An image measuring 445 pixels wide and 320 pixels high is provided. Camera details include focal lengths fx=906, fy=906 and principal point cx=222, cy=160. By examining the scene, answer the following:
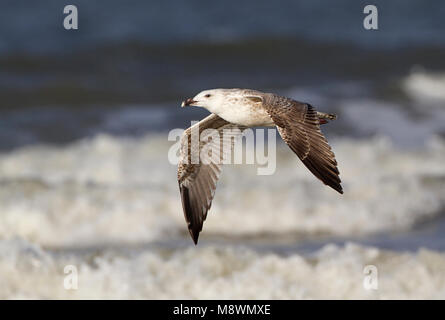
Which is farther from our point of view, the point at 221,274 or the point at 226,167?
the point at 226,167

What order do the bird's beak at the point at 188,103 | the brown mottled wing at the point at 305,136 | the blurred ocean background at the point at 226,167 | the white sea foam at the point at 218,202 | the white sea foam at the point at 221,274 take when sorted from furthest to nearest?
the white sea foam at the point at 218,202 → the blurred ocean background at the point at 226,167 → the white sea foam at the point at 221,274 → the bird's beak at the point at 188,103 → the brown mottled wing at the point at 305,136

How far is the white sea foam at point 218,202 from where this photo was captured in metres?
8.14

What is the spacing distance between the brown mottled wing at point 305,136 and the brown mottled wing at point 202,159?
844mm

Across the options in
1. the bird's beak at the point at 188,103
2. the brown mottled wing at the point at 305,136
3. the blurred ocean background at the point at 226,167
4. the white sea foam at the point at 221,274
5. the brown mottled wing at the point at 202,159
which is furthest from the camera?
the blurred ocean background at the point at 226,167

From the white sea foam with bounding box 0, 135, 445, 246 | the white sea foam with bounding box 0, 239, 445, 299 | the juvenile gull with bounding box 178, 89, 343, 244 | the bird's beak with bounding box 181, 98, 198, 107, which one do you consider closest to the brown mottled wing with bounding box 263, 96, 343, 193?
the juvenile gull with bounding box 178, 89, 343, 244

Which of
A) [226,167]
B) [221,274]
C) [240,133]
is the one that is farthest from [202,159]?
[226,167]

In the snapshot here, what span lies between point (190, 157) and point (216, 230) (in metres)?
2.30

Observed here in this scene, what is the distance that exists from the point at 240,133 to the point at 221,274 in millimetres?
1280

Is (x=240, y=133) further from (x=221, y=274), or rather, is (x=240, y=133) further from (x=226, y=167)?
(x=226, y=167)

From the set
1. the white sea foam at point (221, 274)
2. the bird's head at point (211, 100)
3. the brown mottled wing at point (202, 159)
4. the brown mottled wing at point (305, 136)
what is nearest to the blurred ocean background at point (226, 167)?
the white sea foam at point (221, 274)

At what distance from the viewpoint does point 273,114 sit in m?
5.12

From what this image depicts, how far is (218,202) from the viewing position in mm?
8695

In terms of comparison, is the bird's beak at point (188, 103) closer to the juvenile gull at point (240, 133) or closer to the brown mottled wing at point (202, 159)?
the juvenile gull at point (240, 133)

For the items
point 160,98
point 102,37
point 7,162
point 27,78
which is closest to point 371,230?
point 7,162
